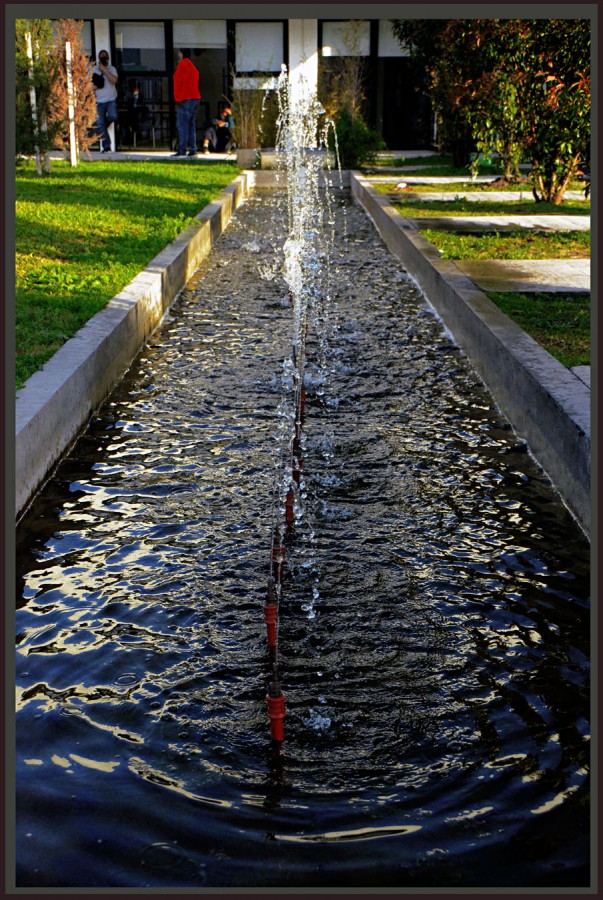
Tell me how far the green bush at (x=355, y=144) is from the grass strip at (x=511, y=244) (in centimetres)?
1064

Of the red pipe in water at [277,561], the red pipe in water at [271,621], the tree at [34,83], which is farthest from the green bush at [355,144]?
the red pipe in water at [271,621]

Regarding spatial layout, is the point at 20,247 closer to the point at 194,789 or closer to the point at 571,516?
the point at 571,516

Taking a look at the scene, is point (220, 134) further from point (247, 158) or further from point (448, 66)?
point (448, 66)

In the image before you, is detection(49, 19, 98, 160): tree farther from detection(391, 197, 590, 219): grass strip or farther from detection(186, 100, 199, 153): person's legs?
detection(391, 197, 590, 219): grass strip

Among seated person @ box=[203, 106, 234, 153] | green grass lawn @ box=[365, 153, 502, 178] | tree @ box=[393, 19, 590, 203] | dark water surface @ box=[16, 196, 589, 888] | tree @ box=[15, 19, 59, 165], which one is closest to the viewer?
dark water surface @ box=[16, 196, 589, 888]

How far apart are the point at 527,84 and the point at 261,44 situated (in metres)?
18.8

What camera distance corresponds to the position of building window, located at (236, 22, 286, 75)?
2946cm

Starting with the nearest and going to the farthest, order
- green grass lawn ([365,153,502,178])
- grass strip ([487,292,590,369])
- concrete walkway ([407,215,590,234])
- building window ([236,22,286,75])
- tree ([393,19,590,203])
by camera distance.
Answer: grass strip ([487,292,590,369]) < tree ([393,19,590,203]) < concrete walkway ([407,215,590,234]) < green grass lawn ([365,153,502,178]) < building window ([236,22,286,75])

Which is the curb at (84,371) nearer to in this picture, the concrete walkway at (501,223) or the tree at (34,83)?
the concrete walkway at (501,223)

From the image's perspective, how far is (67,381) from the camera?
6.04 m

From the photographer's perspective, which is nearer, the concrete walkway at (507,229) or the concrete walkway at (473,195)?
the concrete walkway at (507,229)

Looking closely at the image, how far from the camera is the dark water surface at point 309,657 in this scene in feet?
10.1

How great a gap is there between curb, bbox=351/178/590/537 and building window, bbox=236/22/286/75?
67.7 ft

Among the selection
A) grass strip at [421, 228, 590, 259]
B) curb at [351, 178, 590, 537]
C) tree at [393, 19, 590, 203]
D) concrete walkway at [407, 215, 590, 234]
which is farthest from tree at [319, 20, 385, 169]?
curb at [351, 178, 590, 537]
